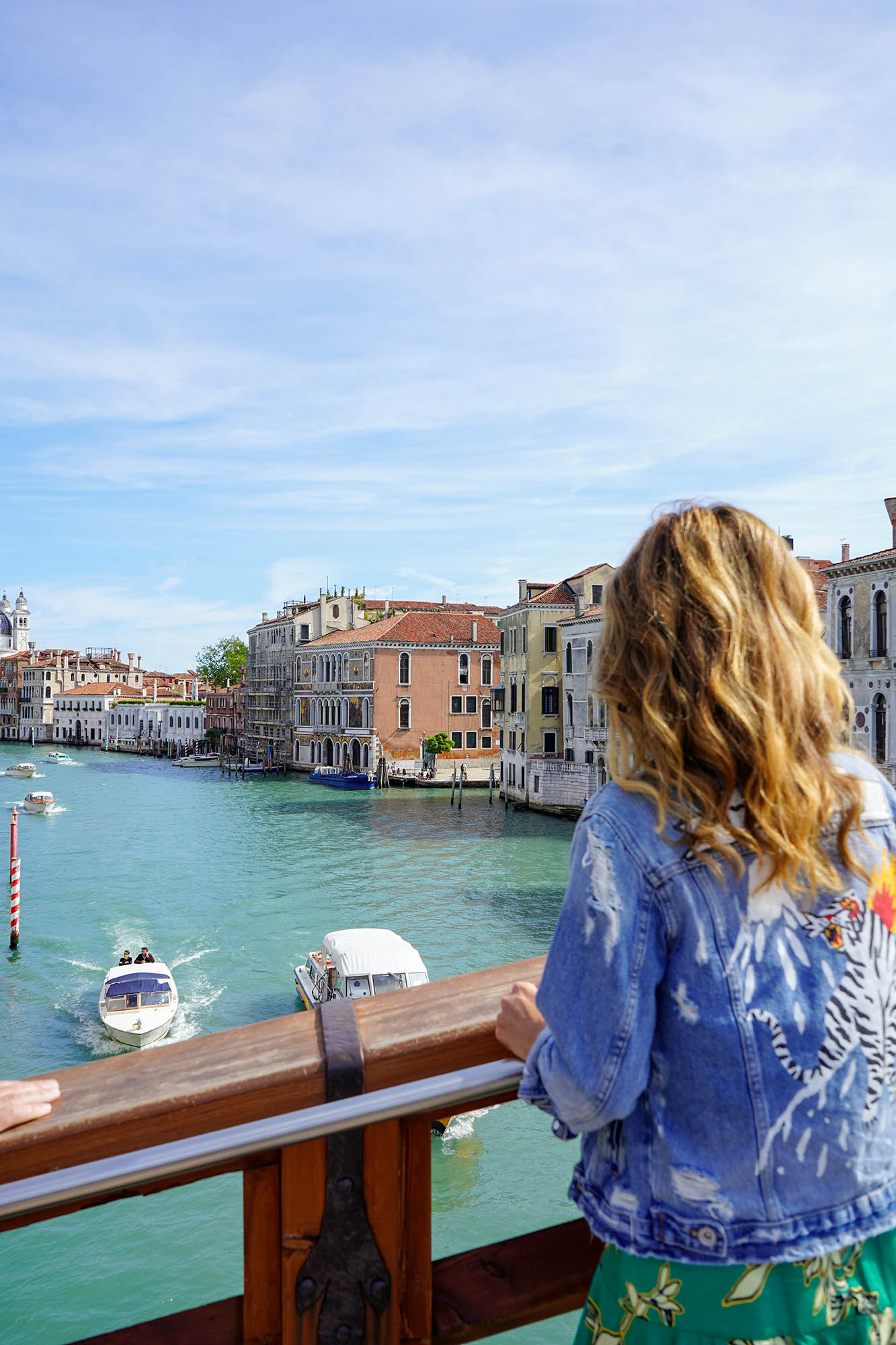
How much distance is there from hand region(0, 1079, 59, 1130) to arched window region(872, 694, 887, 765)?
21.3 m

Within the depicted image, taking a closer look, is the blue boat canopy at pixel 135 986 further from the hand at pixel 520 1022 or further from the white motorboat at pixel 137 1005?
the hand at pixel 520 1022

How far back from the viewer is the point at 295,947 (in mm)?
17125

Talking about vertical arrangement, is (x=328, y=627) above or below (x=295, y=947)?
above

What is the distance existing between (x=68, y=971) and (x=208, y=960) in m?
2.06

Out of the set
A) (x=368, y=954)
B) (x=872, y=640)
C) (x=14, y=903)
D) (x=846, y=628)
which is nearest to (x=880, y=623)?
(x=872, y=640)

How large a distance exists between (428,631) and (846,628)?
2895cm

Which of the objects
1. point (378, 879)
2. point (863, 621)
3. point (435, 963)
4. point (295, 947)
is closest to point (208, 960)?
point (295, 947)

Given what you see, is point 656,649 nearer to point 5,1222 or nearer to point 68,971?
point 5,1222

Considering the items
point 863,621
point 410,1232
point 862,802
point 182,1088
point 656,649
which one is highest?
point 863,621

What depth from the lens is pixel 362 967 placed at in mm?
12305

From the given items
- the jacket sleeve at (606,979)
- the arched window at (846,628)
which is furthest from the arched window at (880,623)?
the jacket sleeve at (606,979)

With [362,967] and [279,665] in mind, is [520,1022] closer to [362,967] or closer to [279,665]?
[362,967]

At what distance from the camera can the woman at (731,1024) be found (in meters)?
0.96

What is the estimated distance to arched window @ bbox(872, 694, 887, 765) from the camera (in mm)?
20719
